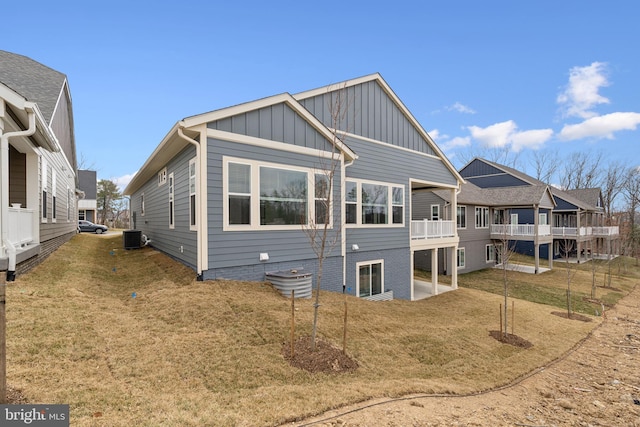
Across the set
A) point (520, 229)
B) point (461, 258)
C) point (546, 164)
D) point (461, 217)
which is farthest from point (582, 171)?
point (461, 258)

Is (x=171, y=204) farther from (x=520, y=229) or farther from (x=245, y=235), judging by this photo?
(x=520, y=229)

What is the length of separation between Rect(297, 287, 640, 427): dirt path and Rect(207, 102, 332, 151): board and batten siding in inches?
252

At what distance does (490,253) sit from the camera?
78.8 feet

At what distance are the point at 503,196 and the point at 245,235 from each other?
23150mm

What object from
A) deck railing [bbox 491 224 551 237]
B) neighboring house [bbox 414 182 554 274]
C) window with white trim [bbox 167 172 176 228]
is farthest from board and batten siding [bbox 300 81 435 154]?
deck railing [bbox 491 224 551 237]

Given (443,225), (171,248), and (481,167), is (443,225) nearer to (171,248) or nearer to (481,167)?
(171,248)

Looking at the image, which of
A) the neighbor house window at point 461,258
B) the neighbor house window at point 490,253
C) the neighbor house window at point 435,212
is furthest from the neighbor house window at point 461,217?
the neighbor house window at point 490,253

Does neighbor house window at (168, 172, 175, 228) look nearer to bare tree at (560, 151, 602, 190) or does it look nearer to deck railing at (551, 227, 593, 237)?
deck railing at (551, 227, 593, 237)

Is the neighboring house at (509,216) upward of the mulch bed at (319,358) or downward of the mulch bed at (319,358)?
upward

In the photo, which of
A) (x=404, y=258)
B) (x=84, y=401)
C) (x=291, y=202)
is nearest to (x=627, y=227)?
(x=404, y=258)

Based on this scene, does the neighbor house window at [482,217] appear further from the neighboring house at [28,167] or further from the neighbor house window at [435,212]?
the neighboring house at [28,167]

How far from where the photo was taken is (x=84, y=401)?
312 centimetres

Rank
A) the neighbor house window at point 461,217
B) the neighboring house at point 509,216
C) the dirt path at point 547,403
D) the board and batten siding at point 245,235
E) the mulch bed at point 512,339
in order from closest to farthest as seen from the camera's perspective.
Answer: the dirt path at point 547,403 < the board and batten siding at point 245,235 < the mulch bed at point 512,339 < the neighbor house window at point 461,217 < the neighboring house at point 509,216

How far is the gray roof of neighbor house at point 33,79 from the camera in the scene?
10.9 metres
